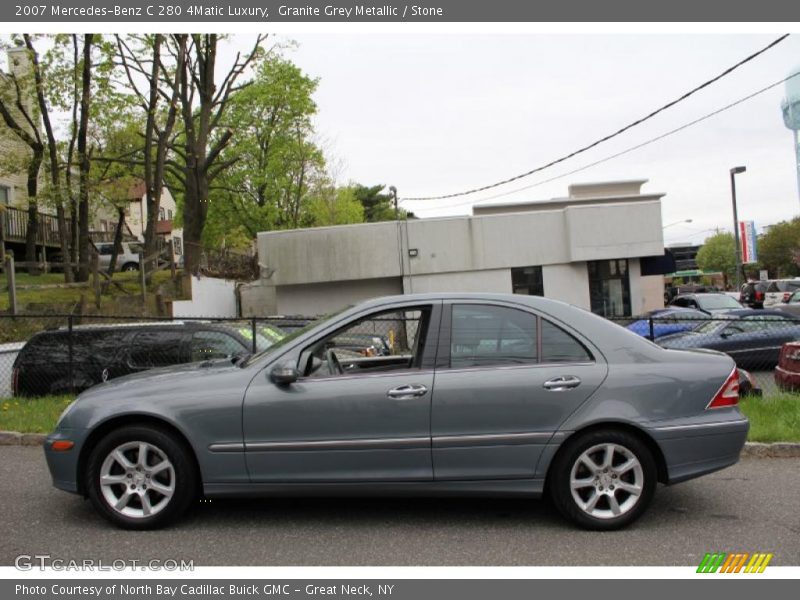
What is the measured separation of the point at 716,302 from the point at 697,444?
58.4ft

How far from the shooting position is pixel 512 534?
14.3ft

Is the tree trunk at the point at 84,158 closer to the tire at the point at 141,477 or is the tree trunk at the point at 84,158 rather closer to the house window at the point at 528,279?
the house window at the point at 528,279

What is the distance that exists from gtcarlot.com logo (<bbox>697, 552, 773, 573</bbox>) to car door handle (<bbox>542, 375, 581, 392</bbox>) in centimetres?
127

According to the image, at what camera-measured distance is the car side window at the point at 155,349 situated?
888cm

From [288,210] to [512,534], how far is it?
108ft

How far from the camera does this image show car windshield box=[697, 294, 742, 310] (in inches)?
792

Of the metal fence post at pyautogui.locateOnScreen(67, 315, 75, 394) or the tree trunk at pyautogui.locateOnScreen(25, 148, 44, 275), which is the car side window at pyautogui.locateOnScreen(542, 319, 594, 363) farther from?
the tree trunk at pyautogui.locateOnScreen(25, 148, 44, 275)

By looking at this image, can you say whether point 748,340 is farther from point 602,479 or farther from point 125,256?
point 125,256

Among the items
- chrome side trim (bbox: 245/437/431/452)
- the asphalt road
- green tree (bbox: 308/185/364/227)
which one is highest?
green tree (bbox: 308/185/364/227)

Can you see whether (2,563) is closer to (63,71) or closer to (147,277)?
(147,277)

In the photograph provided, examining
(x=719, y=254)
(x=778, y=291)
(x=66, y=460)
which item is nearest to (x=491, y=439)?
(x=66, y=460)

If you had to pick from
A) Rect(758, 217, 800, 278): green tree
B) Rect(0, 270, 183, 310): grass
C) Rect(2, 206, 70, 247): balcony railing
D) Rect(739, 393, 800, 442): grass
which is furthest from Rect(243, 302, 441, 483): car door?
Rect(758, 217, 800, 278): green tree

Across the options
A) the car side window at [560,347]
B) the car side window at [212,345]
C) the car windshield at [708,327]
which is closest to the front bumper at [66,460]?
the car side window at [560,347]

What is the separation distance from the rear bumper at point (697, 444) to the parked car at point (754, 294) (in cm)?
2609
